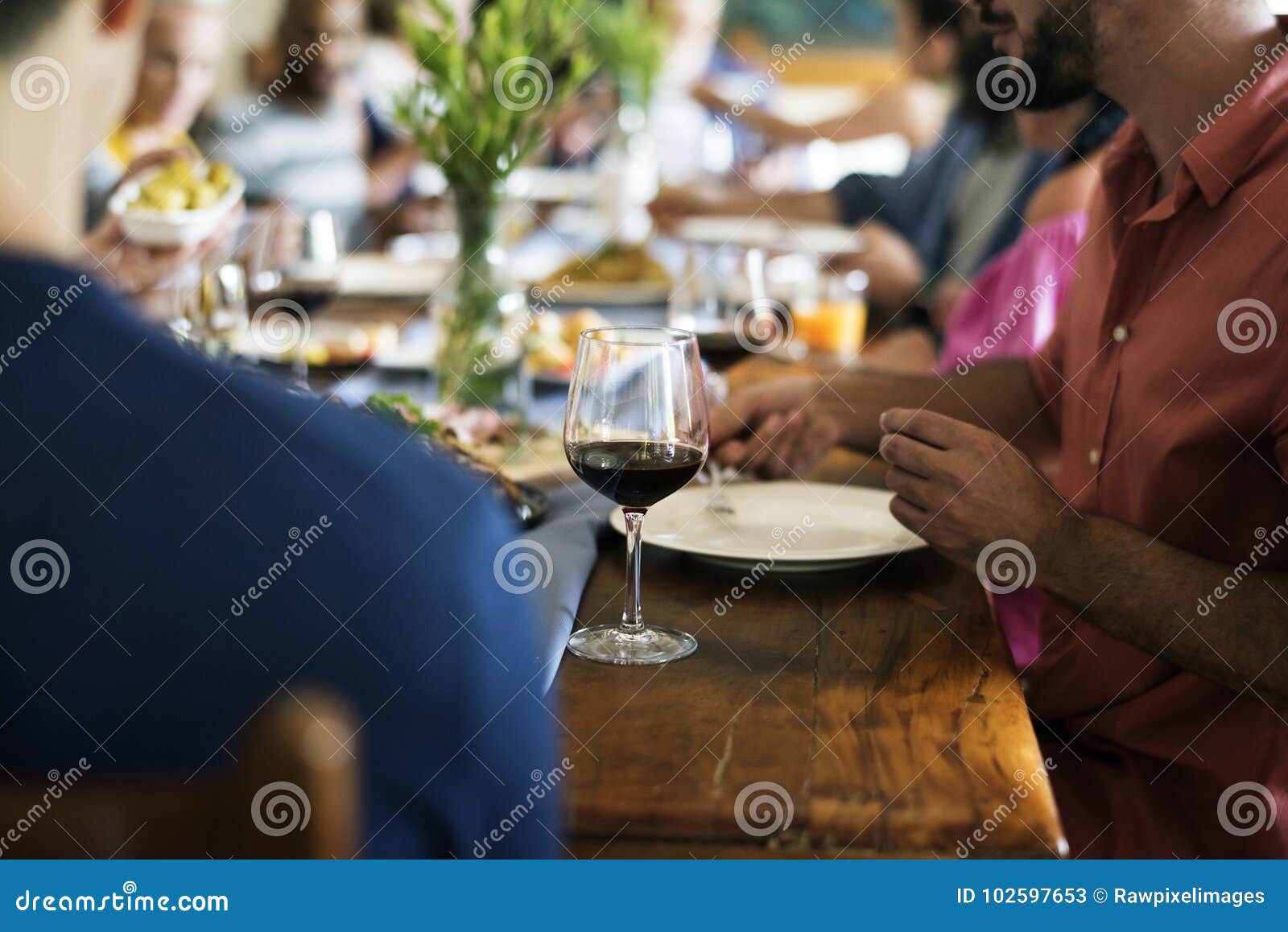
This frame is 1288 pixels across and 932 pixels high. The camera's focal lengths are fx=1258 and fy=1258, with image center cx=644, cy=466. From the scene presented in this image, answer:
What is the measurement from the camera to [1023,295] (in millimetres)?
2047

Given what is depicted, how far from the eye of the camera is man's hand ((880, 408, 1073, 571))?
1096 mm

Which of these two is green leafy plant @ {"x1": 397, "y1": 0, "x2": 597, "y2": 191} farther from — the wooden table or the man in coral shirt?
the wooden table

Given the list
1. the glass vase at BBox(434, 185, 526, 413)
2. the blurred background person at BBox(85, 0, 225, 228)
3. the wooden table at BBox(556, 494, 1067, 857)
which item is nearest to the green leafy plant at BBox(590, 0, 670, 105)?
the blurred background person at BBox(85, 0, 225, 228)

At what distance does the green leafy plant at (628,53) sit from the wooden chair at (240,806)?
3.47 metres

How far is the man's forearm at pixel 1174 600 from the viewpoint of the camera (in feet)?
3.46

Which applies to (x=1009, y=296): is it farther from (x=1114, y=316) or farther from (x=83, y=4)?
(x=83, y=4)

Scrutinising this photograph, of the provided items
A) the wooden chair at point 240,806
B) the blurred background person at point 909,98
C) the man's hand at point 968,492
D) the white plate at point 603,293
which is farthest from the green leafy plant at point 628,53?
the wooden chair at point 240,806

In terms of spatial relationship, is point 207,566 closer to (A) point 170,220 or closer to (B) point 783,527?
(B) point 783,527

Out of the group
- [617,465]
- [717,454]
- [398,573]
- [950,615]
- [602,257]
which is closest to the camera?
[398,573]

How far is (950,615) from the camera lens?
3.44ft

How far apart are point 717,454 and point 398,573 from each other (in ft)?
2.78

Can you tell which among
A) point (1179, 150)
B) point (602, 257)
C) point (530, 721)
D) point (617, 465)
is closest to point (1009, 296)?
point (1179, 150)

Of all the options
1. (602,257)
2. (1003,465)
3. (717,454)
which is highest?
(602,257)
